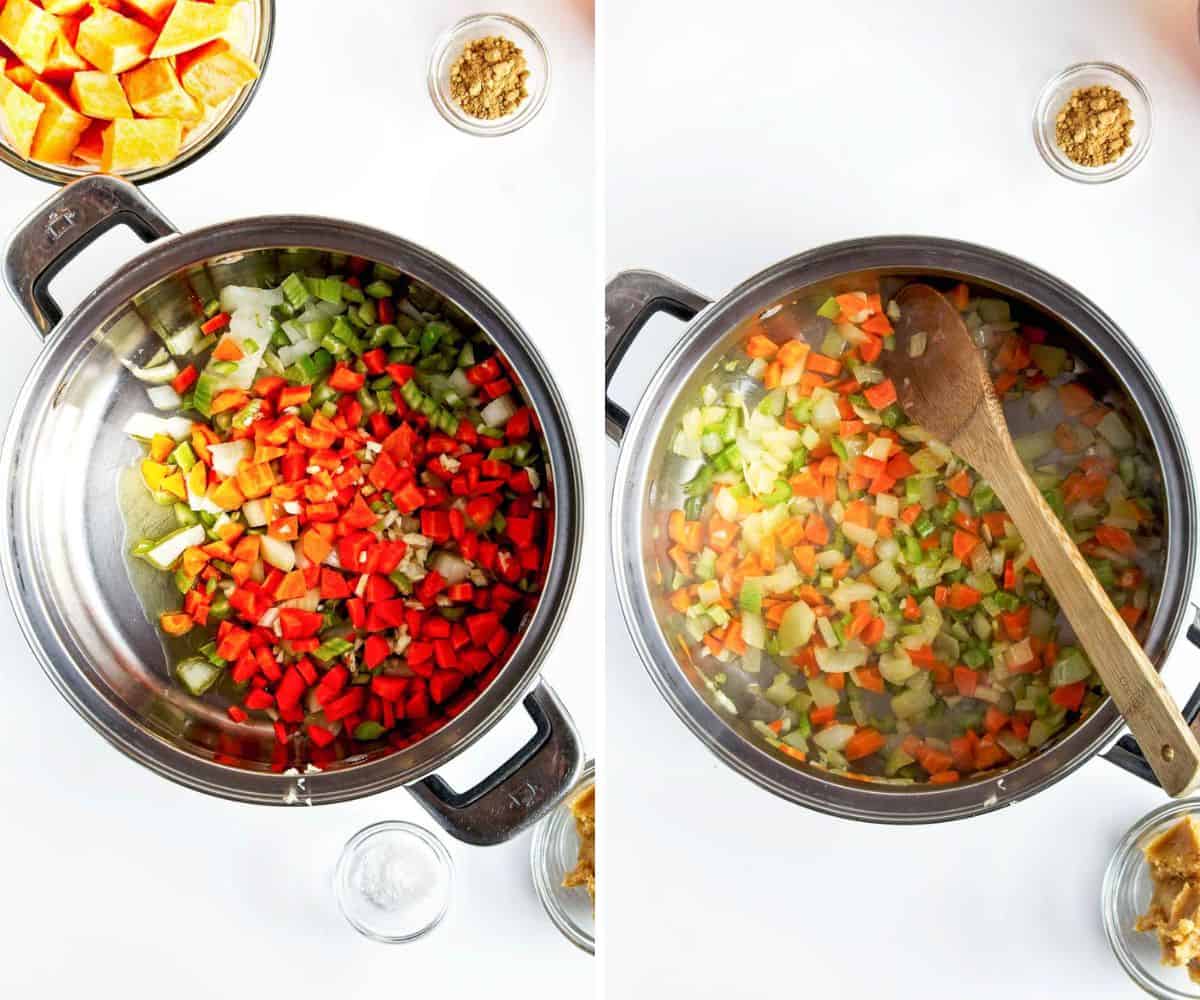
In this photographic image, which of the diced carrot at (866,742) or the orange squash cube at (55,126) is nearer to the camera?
the diced carrot at (866,742)

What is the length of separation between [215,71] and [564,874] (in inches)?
31.9

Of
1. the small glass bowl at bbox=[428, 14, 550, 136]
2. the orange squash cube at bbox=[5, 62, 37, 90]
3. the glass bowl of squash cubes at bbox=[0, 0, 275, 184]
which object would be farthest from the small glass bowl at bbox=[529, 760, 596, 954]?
the orange squash cube at bbox=[5, 62, 37, 90]

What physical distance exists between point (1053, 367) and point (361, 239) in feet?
1.94

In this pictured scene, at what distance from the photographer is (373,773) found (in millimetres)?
968

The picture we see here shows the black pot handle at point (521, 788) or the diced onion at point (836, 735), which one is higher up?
the diced onion at point (836, 735)

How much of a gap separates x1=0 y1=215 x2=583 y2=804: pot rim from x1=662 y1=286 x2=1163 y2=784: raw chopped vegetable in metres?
0.11

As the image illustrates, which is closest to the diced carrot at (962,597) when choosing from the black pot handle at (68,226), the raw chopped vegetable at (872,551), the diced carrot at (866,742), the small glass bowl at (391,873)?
the raw chopped vegetable at (872,551)

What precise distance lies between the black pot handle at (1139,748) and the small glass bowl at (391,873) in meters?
0.59

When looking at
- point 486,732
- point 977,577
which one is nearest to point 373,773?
point 486,732

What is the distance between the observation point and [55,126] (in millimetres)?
1045

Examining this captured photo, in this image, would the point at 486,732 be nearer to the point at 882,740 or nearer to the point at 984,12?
the point at 882,740

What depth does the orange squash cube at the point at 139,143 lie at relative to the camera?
1.04 metres

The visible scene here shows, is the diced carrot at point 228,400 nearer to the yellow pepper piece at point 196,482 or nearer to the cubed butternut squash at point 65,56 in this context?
the yellow pepper piece at point 196,482

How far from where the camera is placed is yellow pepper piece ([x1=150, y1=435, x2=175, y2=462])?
3.56 feet
